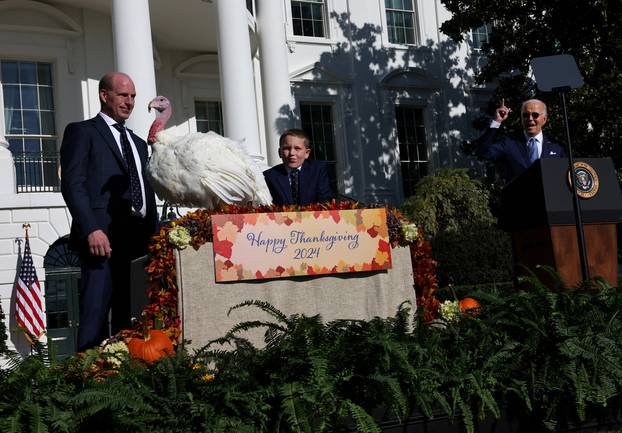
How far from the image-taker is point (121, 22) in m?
15.1

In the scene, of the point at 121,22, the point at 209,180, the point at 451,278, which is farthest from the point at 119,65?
the point at 209,180

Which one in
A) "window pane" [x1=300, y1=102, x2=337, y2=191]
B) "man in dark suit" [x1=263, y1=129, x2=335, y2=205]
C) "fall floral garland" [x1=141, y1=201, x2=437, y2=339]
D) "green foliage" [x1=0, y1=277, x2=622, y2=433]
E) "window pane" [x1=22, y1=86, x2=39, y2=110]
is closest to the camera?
"green foliage" [x1=0, y1=277, x2=622, y2=433]

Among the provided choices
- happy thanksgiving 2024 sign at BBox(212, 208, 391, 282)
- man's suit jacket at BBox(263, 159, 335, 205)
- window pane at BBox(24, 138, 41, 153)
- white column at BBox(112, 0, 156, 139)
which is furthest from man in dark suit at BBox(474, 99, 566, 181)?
window pane at BBox(24, 138, 41, 153)

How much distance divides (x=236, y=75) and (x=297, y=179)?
34.0ft

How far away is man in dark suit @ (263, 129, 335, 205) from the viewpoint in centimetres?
609

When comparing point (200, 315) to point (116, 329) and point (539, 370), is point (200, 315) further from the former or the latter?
point (539, 370)

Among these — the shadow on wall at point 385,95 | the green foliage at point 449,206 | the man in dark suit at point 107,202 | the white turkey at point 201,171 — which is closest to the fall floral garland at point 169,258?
the white turkey at point 201,171

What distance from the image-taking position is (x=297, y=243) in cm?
471

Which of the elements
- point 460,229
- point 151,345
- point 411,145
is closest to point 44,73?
point 460,229

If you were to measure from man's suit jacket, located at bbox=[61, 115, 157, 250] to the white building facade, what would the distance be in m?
6.45

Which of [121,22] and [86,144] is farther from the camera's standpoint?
[121,22]

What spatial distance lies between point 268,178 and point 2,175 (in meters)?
11.8

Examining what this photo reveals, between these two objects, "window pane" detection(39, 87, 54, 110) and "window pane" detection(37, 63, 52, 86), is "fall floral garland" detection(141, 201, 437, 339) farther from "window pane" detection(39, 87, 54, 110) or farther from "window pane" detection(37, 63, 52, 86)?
"window pane" detection(37, 63, 52, 86)

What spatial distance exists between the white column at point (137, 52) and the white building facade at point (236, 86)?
22 mm
